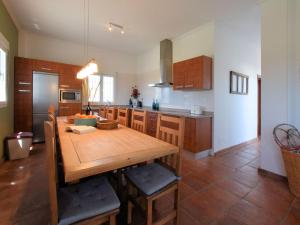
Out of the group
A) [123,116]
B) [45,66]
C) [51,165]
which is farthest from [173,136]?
[45,66]

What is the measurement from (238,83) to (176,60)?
1607 mm

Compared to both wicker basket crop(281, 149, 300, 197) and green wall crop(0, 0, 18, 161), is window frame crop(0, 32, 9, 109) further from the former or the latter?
wicker basket crop(281, 149, 300, 197)

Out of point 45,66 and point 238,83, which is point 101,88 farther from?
point 238,83

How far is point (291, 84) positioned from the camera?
2111 millimetres

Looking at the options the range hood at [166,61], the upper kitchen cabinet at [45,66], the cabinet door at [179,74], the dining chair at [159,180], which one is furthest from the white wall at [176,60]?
the upper kitchen cabinet at [45,66]

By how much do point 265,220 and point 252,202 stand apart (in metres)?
0.26

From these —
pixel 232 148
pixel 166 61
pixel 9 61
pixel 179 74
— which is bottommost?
pixel 232 148

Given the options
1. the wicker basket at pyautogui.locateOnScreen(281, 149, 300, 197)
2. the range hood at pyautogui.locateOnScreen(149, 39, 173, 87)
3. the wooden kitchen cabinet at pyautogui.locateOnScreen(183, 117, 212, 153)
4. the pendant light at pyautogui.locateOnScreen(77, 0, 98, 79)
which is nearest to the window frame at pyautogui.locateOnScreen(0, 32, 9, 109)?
the pendant light at pyautogui.locateOnScreen(77, 0, 98, 79)

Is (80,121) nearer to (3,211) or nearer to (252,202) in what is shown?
(3,211)

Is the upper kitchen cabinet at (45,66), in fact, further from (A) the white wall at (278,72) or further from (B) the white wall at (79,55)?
(A) the white wall at (278,72)

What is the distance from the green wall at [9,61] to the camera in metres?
2.65

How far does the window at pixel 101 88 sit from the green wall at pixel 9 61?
1.86 m

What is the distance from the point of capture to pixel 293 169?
180cm

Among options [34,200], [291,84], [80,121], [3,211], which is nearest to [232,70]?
[291,84]
